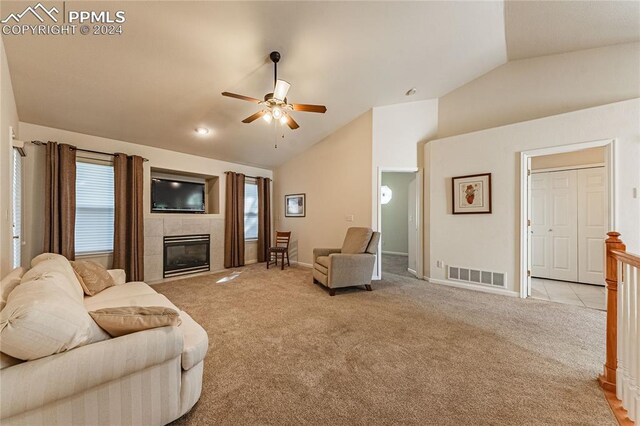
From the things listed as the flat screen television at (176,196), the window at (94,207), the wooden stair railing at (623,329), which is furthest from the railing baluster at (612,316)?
the window at (94,207)

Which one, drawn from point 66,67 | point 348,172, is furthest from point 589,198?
point 66,67

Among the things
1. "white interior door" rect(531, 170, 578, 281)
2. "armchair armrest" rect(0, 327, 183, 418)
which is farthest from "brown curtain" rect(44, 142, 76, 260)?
"white interior door" rect(531, 170, 578, 281)

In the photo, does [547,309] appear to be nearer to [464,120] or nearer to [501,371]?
[501,371]

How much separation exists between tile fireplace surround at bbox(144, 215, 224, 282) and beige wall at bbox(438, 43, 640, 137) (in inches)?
191

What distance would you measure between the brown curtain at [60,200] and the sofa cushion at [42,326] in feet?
9.64

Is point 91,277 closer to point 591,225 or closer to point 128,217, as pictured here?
point 128,217

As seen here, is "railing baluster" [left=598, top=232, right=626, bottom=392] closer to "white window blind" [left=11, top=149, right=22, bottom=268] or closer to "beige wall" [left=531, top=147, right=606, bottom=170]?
"beige wall" [left=531, top=147, right=606, bottom=170]

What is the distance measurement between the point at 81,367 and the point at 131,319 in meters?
0.24

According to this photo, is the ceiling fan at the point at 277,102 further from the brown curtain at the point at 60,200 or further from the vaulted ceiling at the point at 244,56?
the brown curtain at the point at 60,200

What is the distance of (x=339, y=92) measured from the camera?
3.73 meters

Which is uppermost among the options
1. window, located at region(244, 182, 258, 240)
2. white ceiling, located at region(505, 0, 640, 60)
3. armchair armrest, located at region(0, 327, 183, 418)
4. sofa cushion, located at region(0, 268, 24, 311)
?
white ceiling, located at region(505, 0, 640, 60)

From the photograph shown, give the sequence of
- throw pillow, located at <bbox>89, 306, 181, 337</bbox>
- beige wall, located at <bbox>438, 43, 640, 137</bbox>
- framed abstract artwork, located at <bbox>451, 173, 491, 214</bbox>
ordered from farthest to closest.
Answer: framed abstract artwork, located at <bbox>451, 173, 491, 214</bbox>
beige wall, located at <bbox>438, 43, 640, 137</bbox>
throw pillow, located at <bbox>89, 306, 181, 337</bbox>

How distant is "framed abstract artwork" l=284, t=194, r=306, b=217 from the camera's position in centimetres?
562

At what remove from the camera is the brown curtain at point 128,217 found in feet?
12.3
